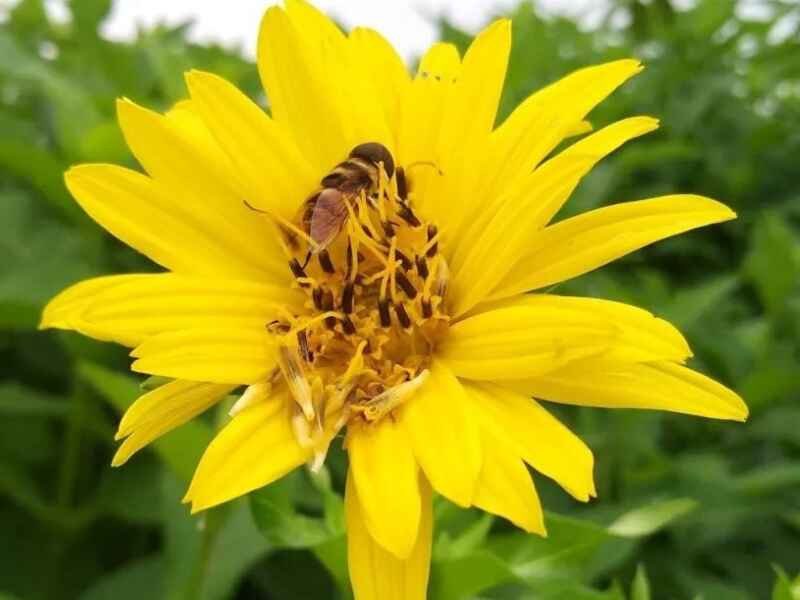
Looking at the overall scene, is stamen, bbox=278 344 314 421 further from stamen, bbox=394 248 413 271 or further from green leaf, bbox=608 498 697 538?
green leaf, bbox=608 498 697 538

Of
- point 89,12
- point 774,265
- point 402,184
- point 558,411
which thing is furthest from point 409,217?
point 89,12

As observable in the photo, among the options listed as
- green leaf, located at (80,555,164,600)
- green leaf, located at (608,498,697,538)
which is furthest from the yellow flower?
green leaf, located at (80,555,164,600)

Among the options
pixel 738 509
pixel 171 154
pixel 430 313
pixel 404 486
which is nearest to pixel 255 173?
pixel 171 154

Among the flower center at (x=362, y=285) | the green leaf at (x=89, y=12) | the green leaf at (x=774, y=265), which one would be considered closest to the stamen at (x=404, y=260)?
the flower center at (x=362, y=285)

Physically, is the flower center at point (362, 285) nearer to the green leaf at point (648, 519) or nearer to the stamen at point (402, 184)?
the stamen at point (402, 184)

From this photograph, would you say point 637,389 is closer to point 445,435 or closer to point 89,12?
point 445,435

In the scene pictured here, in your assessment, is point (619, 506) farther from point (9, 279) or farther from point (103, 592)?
point (9, 279)
